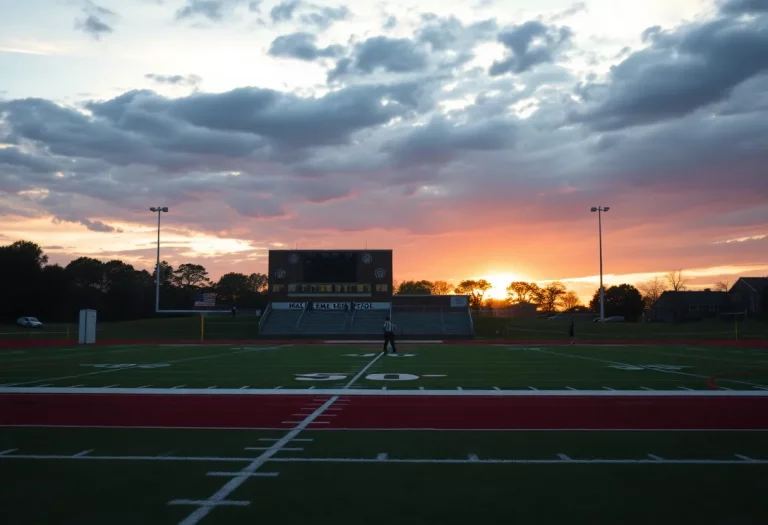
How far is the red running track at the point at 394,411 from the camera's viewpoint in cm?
982

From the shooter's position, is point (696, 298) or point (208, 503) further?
point (696, 298)

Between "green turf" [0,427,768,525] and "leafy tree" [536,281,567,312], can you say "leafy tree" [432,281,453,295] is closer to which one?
"leafy tree" [536,281,567,312]

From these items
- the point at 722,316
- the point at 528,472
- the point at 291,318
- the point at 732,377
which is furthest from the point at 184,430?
the point at 722,316

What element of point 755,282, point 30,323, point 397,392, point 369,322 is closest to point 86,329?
point 369,322

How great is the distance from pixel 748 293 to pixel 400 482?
100463 mm

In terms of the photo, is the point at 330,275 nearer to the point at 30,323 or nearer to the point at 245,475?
the point at 30,323

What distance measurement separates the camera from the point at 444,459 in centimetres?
735

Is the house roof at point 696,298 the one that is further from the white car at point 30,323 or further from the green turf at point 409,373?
the white car at point 30,323

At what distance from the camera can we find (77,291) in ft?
295

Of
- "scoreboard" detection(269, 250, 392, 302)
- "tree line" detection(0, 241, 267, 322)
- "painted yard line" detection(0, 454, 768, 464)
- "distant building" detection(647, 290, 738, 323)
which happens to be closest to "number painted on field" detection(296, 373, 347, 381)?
"painted yard line" detection(0, 454, 768, 464)

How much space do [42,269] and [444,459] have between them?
96.4 m

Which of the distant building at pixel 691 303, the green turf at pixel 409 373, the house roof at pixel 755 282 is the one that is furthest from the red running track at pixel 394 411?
the distant building at pixel 691 303

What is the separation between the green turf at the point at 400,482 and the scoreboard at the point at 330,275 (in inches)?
2185

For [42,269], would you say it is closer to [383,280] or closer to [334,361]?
[383,280]
